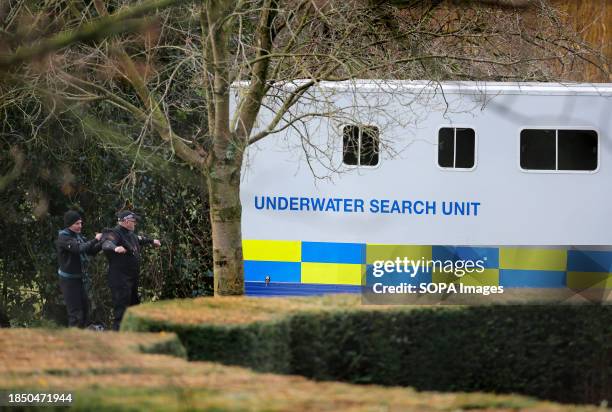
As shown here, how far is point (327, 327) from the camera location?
6.72 meters

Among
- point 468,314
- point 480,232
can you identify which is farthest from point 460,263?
point 468,314

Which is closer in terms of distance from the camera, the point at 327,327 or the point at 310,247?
the point at 327,327

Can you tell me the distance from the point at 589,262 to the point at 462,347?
3.74m

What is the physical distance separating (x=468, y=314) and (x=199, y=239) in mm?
7431

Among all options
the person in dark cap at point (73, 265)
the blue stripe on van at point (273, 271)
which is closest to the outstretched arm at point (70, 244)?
the person in dark cap at point (73, 265)

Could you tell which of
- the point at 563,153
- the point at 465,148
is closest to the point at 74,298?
the point at 465,148

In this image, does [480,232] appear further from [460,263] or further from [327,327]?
[327,327]

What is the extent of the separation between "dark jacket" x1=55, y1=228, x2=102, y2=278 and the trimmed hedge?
4294 mm

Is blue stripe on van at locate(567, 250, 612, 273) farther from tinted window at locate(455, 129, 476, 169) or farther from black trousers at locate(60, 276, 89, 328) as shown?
black trousers at locate(60, 276, 89, 328)

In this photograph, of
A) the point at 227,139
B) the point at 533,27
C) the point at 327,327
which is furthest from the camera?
the point at 533,27

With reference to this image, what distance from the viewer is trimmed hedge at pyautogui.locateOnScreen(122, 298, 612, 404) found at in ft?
22.0

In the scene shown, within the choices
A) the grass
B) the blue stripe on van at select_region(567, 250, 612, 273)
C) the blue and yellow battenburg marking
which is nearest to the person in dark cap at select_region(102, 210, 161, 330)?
the blue and yellow battenburg marking

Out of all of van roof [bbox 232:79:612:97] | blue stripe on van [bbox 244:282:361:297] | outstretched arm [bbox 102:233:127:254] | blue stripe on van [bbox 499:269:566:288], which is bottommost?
A: blue stripe on van [bbox 244:282:361:297]

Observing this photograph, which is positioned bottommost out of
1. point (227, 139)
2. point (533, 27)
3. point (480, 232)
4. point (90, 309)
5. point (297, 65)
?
point (90, 309)
